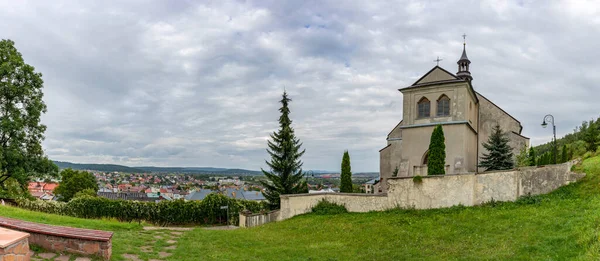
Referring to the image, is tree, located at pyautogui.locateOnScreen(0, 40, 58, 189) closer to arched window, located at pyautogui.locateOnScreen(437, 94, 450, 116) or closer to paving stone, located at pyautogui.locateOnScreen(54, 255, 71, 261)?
paving stone, located at pyautogui.locateOnScreen(54, 255, 71, 261)

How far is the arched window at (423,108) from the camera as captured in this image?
23.1 meters

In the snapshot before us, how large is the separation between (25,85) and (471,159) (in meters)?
27.8

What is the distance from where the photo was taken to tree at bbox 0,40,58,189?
20.0 m

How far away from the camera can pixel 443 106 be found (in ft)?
74.4

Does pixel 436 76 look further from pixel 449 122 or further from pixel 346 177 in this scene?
pixel 346 177

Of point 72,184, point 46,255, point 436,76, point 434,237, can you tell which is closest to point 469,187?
point 434,237

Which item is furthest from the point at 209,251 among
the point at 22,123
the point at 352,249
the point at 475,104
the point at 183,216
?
the point at 475,104

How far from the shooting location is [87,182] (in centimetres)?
5094

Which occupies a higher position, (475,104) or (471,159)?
(475,104)

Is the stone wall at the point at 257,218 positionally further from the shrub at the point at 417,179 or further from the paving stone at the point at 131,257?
the paving stone at the point at 131,257

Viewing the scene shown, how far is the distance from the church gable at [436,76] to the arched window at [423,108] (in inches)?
55.3

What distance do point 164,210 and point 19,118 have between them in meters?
11.4

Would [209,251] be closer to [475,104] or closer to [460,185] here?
Answer: [460,185]

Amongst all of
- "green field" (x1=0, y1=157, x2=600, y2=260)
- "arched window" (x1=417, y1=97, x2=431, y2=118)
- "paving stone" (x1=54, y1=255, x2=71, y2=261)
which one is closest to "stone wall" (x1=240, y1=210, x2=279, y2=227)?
"green field" (x1=0, y1=157, x2=600, y2=260)
